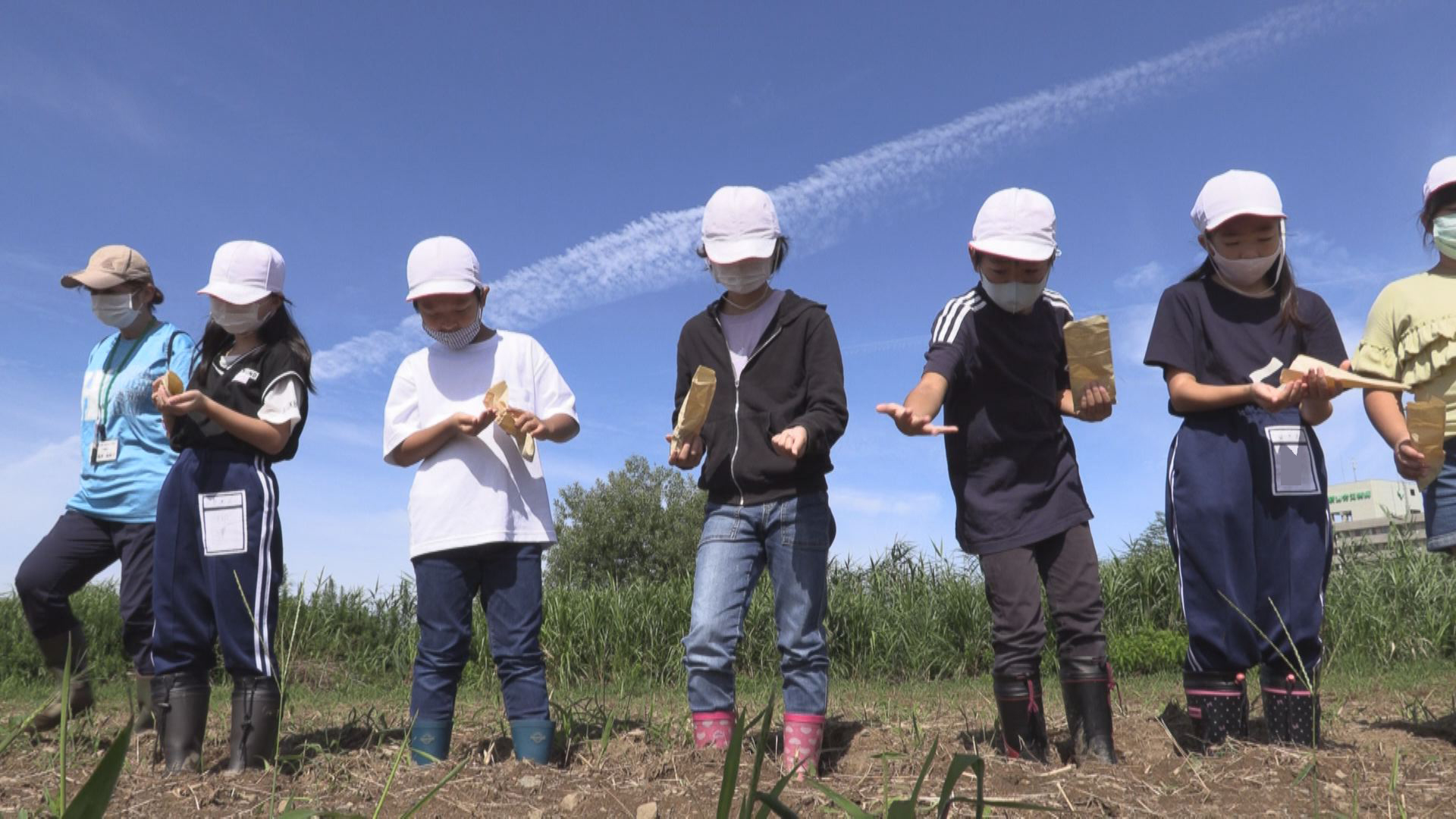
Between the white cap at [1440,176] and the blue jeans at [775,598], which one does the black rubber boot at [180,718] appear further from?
the white cap at [1440,176]

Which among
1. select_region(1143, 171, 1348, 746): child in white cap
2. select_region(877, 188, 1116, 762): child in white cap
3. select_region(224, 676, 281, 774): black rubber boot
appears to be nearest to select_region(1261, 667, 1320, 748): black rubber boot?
select_region(1143, 171, 1348, 746): child in white cap

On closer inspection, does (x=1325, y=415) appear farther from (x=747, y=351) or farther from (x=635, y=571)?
(x=635, y=571)

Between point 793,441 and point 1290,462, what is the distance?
5.37ft

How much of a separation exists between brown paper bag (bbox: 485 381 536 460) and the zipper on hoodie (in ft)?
2.22

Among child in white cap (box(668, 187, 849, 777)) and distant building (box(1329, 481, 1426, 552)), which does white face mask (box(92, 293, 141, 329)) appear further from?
distant building (box(1329, 481, 1426, 552))

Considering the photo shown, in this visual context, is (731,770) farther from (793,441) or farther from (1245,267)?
(1245,267)

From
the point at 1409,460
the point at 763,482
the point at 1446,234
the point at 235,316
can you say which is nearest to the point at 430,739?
the point at 763,482

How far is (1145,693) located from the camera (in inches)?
252

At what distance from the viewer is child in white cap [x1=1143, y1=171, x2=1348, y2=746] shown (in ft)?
11.4

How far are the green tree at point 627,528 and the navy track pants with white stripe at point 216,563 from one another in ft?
109

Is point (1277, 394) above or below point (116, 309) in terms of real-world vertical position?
below

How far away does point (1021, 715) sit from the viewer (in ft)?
11.3

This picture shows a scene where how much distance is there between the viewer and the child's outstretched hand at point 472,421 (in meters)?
3.59

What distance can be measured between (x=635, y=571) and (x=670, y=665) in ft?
89.3
